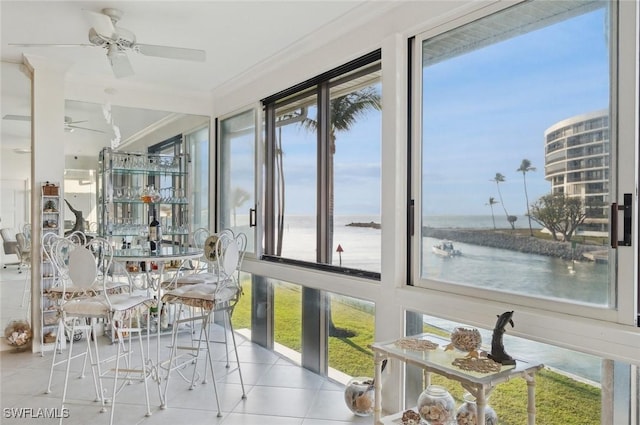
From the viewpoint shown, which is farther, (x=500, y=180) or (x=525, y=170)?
(x=500, y=180)

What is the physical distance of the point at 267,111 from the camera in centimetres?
425

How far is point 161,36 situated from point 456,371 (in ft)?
10.2

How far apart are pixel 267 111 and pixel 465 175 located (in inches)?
96.1

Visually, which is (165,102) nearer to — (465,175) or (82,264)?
(82,264)

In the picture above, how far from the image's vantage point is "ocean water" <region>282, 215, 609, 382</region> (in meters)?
1.86

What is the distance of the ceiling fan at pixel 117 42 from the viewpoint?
2721mm

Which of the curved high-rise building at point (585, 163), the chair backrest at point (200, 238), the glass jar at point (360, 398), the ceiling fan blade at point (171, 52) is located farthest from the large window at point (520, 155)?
the chair backrest at point (200, 238)

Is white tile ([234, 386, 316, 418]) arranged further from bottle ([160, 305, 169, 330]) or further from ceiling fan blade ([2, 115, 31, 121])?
ceiling fan blade ([2, 115, 31, 121])

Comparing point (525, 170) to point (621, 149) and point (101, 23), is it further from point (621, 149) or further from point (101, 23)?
point (101, 23)

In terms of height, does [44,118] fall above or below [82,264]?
above

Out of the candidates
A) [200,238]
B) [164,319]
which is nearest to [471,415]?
[164,319]

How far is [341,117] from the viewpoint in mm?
3346

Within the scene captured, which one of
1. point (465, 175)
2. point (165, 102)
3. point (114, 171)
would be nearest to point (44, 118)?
point (114, 171)

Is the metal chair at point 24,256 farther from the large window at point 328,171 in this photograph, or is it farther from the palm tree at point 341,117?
the palm tree at point 341,117
